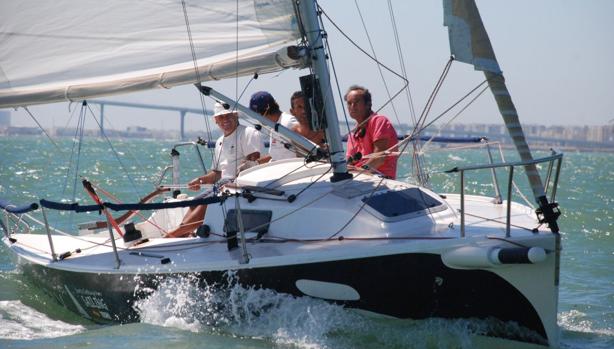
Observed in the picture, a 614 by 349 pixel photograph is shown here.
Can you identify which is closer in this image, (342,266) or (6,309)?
(342,266)

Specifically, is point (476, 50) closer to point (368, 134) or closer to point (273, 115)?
point (368, 134)

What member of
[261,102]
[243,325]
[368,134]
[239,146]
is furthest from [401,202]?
[261,102]

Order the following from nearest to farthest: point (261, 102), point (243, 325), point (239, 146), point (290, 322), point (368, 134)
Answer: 1. point (290, 322)
2. point (243, 325)
3. point (368, 134)
4. point (239, 146)
5. point (261, 102)

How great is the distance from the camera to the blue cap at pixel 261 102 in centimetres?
1004

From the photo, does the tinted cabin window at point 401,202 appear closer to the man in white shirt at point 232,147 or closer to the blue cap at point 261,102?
the man in white shirt at point 232,147

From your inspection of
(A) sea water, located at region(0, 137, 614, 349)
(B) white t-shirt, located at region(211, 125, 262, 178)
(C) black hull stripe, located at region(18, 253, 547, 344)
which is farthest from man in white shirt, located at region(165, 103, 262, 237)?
(C) black hull stripe, located at region(18, 253, 547, 344)

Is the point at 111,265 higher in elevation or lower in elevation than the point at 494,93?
lower

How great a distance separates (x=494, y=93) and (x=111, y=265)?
3894mm

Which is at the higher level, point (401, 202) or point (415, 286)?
point (401, 202)

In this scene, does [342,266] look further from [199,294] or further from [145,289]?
[145,289]

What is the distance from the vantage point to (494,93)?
7.75m

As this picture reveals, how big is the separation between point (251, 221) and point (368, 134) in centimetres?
168

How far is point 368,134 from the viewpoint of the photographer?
9.37 m

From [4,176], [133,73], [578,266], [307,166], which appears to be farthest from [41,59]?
[4,176]
